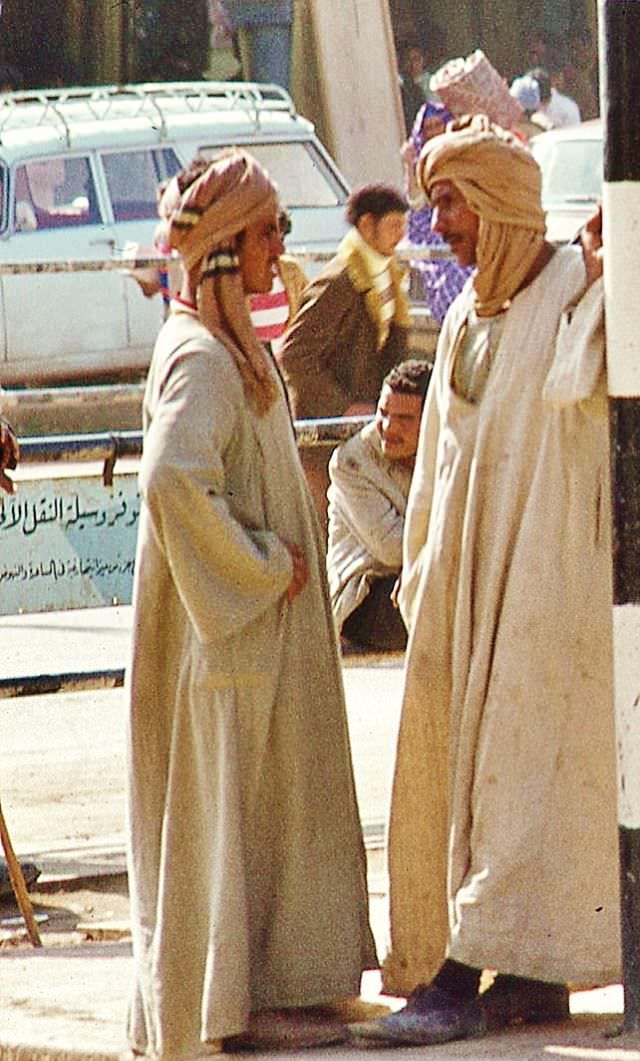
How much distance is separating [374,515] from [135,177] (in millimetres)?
10307

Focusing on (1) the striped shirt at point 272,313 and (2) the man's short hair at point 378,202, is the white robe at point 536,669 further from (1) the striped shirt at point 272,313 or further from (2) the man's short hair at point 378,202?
(1) the striped shirt at point 272,313

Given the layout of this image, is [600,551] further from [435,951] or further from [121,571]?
[121,571]

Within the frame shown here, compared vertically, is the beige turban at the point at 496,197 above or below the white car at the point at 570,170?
above

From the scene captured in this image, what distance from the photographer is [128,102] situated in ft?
60.9

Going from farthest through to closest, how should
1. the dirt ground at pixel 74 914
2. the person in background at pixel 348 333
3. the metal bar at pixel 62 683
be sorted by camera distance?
the person in background at pixel 348 333 → the metal bar at pixel 62 683 → the dirt ground at pixel 74 914

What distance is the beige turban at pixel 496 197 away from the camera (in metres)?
4.66

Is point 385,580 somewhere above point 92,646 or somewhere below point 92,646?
above

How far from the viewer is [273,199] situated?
4770 millimetres

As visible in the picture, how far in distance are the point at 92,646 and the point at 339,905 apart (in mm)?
4730

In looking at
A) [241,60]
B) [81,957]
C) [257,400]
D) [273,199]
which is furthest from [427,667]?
[241,60]

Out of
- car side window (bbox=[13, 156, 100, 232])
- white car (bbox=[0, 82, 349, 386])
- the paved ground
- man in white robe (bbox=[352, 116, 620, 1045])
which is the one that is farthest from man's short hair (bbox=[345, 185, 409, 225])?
car side window (bbox=[13, 156, 100, 232])

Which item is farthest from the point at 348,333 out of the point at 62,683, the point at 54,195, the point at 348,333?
the point at 54,195

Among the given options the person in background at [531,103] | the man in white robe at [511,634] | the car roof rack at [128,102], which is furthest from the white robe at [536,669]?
the person in background at [531,103]

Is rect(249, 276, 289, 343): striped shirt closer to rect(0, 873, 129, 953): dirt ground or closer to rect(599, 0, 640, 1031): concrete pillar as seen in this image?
rect(0, 873, 129, 953): dirt ground
